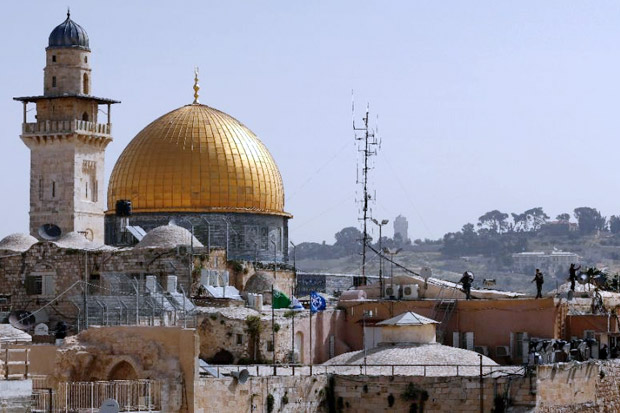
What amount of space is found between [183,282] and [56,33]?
1102 centimetres

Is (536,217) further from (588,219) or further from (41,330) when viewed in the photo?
(41,330)

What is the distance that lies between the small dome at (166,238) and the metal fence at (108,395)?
44.1 ft

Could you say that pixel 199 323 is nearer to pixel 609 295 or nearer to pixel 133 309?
pixel 133 309

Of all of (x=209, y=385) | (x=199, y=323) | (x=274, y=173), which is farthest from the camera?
(x=274, y=173)

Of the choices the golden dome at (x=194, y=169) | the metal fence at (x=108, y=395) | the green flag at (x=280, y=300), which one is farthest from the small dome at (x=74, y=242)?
the metal fence at (x=108, y=395)

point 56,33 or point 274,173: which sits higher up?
point 56,33

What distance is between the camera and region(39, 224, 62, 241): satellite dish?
175ft

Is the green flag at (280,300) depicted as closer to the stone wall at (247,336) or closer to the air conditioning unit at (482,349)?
the stone wall at (247,336)

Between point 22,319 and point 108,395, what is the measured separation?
11.5 metres

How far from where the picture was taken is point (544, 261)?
16162cm

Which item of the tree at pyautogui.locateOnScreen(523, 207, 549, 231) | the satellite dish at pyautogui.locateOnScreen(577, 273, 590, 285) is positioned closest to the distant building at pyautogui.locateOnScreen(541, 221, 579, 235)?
the tree at pyautogui.locateOnScreen(523, 207, 549, 231)

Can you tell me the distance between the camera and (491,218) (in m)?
191

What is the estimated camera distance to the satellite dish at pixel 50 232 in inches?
2105

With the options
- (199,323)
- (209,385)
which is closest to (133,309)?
(199,323)
